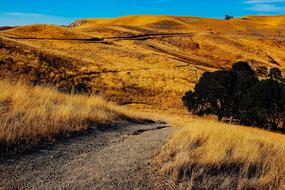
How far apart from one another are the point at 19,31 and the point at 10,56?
25110 millimetres

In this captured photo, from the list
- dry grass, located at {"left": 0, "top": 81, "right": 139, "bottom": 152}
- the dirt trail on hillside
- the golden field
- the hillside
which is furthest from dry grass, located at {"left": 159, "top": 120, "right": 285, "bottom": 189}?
the hillside

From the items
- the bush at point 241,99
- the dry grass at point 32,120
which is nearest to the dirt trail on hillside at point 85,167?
the dry grass at point 32,120

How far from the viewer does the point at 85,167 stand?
7.09m

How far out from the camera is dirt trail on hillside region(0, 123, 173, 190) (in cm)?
626

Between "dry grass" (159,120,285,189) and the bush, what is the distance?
58.3 ft

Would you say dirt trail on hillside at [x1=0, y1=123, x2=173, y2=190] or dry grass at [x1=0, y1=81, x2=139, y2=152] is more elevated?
dry grass at [x1=0, y1=81, x2=139, y2=152]

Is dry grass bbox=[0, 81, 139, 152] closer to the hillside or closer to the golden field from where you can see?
the golden field

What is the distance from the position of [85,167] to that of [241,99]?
22990mm

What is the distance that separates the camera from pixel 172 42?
72250 millimetres

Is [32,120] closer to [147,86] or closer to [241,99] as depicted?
[241,99]

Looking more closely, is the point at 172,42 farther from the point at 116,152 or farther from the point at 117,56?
the point at 116,152

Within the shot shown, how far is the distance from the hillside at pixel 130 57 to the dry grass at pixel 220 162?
24595mm

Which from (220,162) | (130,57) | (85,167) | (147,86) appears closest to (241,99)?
(147,86)

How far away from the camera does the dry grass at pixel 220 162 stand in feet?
22.8
